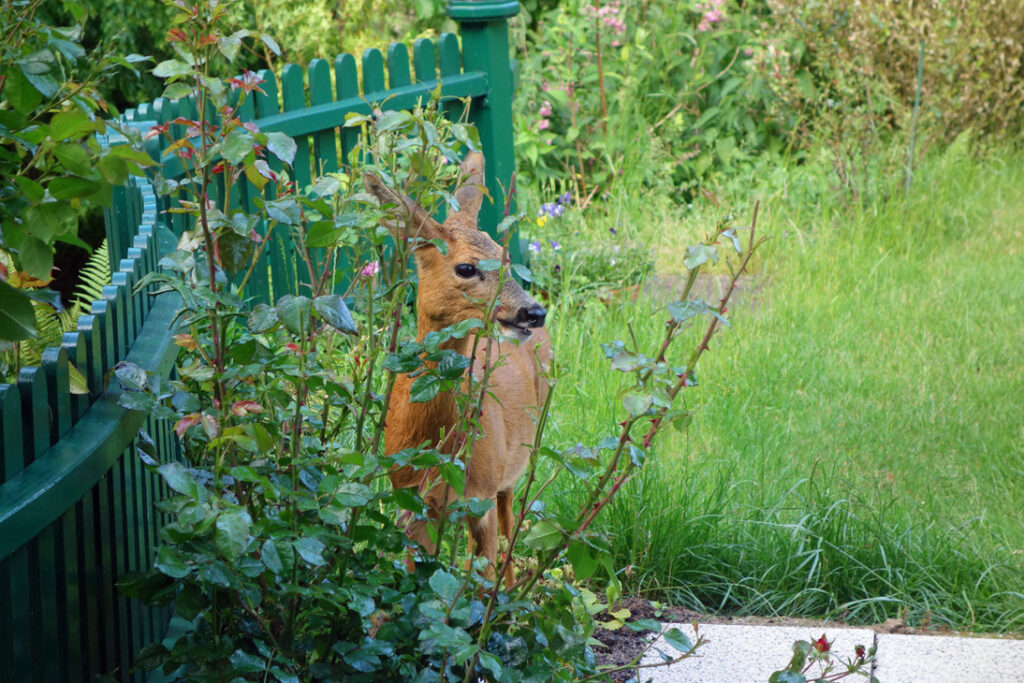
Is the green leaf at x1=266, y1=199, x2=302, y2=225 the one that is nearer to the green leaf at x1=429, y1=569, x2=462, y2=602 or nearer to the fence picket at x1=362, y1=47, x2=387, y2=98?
the green leaf at x1=429, y1=569, x2=462, y2=602

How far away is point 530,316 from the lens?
3.03 meters

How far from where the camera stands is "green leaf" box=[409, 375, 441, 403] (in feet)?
6.99

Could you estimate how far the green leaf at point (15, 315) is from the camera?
4.69 ft

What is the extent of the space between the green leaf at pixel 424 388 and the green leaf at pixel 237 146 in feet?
1.74

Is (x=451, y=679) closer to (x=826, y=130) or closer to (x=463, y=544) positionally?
(x=463, y=544)

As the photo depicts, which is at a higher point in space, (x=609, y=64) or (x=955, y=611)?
(x=609, y=64)

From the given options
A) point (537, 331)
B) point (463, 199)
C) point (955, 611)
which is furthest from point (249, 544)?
point (955, 611)

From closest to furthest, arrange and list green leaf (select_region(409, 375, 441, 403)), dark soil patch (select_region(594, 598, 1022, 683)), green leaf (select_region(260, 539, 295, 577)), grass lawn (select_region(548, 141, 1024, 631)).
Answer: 1. green leaf (select_region(260, 539, 295, 577))
2. green leaf (select_region(409, 375, 441, 403))
3. dark soil patch (select_region(594, 598, 1022, 683))
4. grass lawn (select_region(548, 141, 1024, 631))

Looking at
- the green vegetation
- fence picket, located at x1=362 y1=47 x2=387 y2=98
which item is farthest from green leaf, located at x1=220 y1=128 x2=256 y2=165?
fence picket, located at x1=362 y1=47 x2=387 y2=98

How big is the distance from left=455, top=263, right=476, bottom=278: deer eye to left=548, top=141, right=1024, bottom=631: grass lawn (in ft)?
1.16

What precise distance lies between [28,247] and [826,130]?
757cm

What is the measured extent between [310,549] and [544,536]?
510 mm

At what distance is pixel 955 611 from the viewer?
376cm

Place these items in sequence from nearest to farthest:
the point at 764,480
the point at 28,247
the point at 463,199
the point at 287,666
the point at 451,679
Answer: the point at 28,247 → the point at 287,666 → the point at 451,679 → the point at 463,199 → the point at 764,480
